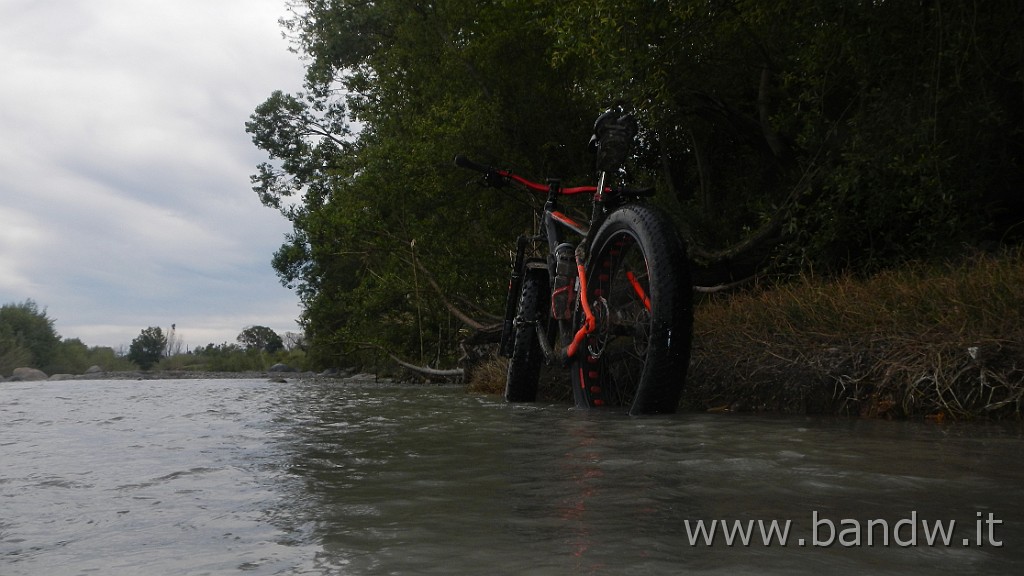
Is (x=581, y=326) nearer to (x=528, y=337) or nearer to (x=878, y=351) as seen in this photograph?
(x=528, y=337)

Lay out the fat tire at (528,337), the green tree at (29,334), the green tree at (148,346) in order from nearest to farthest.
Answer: the fat tire at (528,337)
the green tree at (29,334)
the green tree at (148,346)

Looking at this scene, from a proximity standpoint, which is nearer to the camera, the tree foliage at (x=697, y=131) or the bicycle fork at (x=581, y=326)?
the bicycle fork at (x=581, y=326)

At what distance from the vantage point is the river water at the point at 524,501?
1.69 metres

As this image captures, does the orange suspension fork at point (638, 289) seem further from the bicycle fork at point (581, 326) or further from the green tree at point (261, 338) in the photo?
the green tree at point (261, 338)

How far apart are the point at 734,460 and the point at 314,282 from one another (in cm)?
2111

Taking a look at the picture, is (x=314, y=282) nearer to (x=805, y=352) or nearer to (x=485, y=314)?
(x=485, y=314)

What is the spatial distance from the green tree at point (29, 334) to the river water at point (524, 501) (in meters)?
22.5

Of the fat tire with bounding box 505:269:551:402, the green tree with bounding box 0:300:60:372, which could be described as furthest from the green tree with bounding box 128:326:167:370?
the fat tire with bounding box 505:269:551:402

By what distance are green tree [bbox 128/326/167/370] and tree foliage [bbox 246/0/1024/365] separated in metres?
14.7

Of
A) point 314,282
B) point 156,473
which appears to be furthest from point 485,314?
point 314,282

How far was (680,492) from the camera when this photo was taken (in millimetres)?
2387

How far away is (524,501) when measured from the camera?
2299 mm

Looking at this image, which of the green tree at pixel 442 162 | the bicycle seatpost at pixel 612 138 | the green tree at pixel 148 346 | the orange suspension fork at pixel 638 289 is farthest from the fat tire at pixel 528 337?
the green tree at pixel 148 346

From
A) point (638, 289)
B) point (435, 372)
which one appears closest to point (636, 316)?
point (638, 289)
